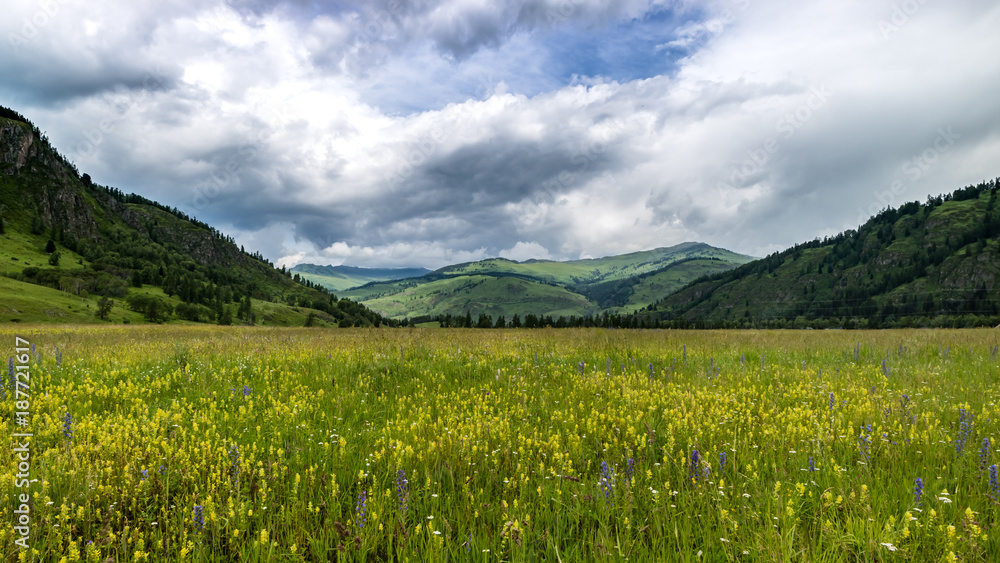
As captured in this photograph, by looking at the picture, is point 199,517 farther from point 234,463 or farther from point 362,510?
point 362,510

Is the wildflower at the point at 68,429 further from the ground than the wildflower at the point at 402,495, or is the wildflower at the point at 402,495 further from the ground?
the wildflower at the point at 68,429

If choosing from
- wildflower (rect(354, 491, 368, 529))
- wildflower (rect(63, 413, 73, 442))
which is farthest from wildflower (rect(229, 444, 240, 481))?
wildflower (rect(63, 413, 73, 442))

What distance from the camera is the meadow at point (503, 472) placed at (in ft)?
10.5

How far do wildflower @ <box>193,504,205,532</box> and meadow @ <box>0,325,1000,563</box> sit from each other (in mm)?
21

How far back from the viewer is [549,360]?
1105cm

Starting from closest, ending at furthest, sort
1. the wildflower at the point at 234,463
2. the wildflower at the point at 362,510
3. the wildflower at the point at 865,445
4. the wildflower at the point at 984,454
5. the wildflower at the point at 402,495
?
the wildflower at the point at 362,510
the wildflower at the point at 402,495
the wildflower at the point at 234,463
the wildflower at the point at 984,454
the wildflower at the point at 865,445

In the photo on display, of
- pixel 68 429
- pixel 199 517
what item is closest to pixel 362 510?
pixel 199 517

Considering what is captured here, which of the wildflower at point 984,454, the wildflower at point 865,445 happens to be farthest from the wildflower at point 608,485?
the wildflower at point 984,454

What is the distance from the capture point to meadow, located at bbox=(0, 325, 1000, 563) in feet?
10.5

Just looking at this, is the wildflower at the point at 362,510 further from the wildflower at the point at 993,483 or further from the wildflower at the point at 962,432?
the wildflower at the point at 962,432

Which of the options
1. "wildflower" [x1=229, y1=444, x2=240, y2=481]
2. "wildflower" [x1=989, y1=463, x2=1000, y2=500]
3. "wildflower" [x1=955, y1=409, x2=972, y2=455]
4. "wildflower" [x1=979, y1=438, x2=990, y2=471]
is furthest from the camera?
"wildflower" [x1=955, y1=409, x2=972, y2=455]

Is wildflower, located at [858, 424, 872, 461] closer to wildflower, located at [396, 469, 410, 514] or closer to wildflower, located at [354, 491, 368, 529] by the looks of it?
wildflower, located at [396, 469, 410, 514]

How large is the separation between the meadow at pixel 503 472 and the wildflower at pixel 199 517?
0.07 ft

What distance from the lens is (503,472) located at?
14.5 feet
